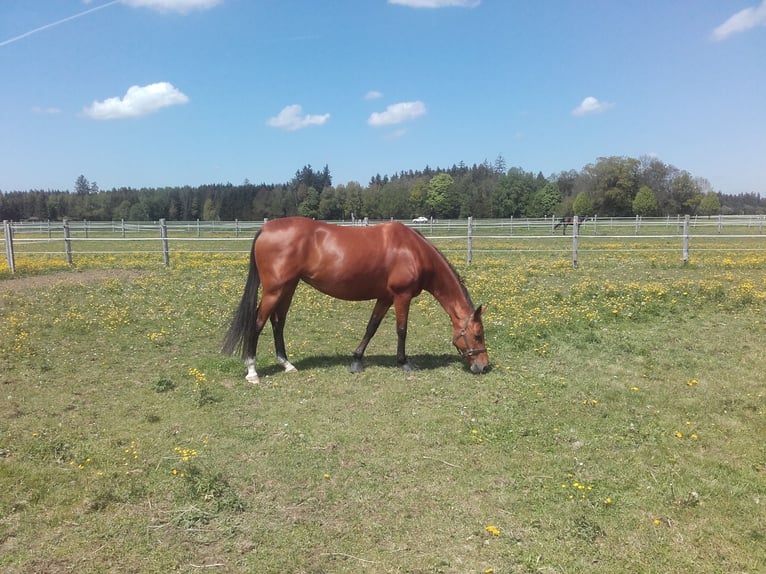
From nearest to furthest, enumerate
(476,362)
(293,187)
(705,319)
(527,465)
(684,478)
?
(684,478) → (527,465) → (476,362) → (705,319) → (293,187)

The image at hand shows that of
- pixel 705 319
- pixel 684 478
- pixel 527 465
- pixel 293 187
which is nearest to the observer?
pixel 684 478

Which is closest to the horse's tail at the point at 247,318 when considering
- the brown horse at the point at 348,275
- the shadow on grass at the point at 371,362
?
the brown horse at the point at 348,275

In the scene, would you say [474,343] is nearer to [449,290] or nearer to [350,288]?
[449,290]

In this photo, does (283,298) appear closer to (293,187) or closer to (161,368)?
(161,368)

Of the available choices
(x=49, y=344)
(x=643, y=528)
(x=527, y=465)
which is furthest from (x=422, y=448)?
(x=49, y=344)

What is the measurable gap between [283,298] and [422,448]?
313 centimetres

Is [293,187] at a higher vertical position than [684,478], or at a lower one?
higher

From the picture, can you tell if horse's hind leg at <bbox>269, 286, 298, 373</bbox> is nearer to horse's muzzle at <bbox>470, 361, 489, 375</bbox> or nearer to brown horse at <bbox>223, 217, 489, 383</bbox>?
brown horse at <bbox>223, 217, 489, 383</bbox>

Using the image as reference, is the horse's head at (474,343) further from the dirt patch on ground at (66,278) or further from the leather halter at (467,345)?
the dirt patch on ground at (66,278)

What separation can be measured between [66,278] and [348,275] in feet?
39.3

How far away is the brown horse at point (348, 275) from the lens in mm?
6754

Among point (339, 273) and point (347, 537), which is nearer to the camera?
point (347, 537)

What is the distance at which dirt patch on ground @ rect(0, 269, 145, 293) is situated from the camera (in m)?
13.6

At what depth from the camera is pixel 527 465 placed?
14.4 ft
